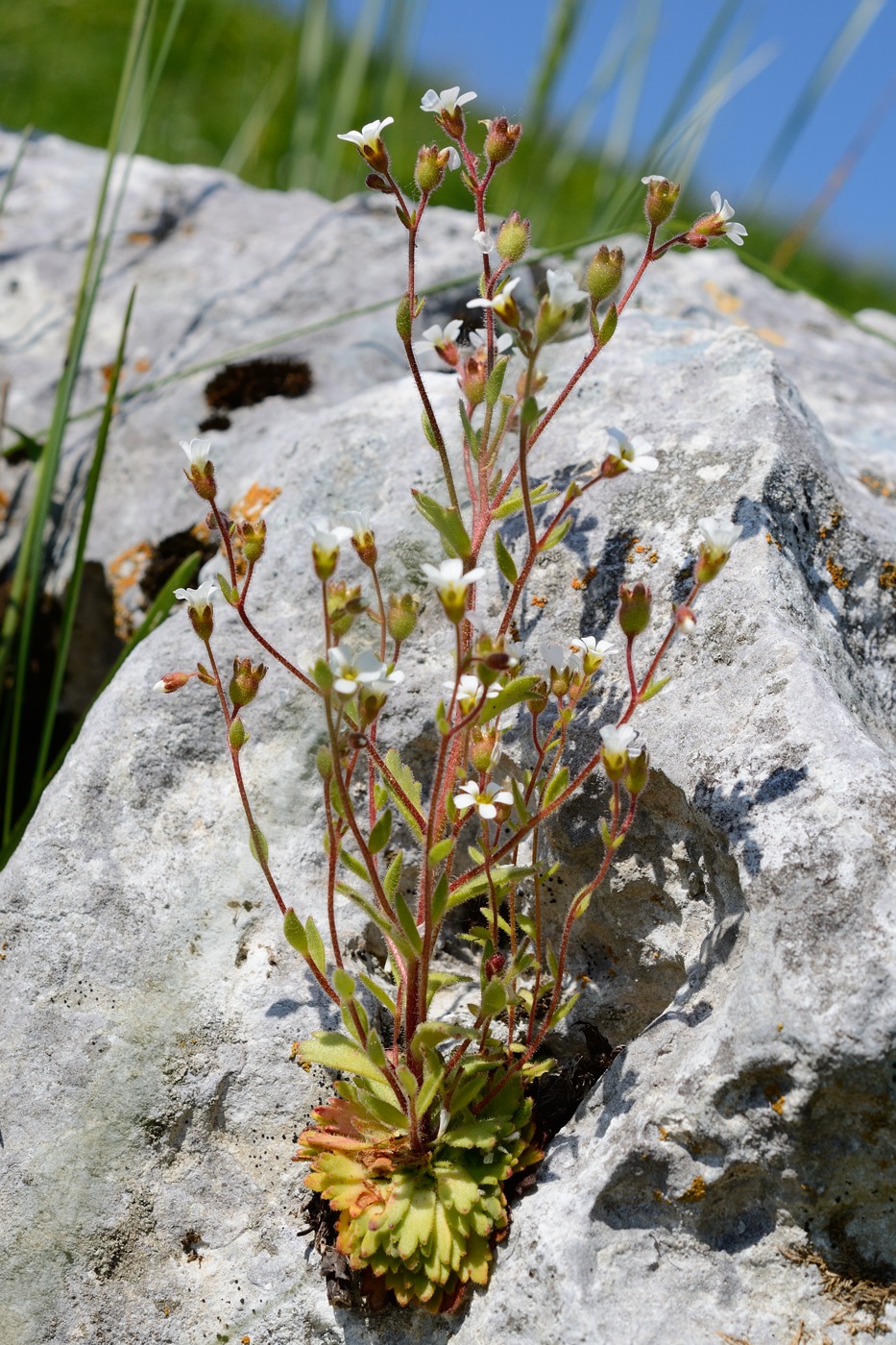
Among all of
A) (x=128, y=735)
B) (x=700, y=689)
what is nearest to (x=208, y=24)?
(x=128, y=735)

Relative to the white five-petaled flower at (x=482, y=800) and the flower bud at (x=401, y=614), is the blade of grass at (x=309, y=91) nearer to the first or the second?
the flower bud at (x=401, y=614)

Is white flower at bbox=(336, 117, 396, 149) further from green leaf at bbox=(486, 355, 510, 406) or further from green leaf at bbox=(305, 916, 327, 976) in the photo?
green leaf at bbox=(305, 916, 327, 976)

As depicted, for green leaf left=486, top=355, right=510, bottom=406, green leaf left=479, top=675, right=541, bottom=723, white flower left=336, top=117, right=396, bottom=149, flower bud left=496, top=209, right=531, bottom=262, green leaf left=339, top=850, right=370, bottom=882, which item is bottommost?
green leaf left=339, top=850, right=370, bottom=882

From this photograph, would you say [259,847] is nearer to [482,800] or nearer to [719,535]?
[482,800]

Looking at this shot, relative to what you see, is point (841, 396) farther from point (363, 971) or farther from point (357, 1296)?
point (357, 1296)

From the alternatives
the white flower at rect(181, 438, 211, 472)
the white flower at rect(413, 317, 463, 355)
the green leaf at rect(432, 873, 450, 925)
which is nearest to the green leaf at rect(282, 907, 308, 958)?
the green leaf at rect(432, 873, 450, 925)
